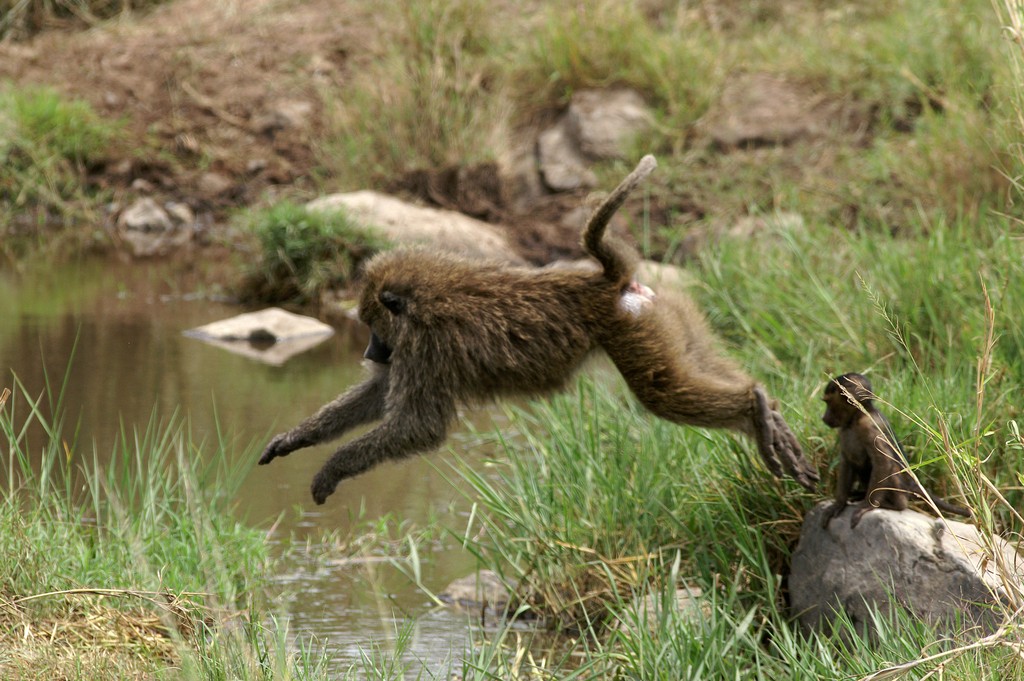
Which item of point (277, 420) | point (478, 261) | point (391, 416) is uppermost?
point (478, 261)

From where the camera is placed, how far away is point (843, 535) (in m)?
4.11

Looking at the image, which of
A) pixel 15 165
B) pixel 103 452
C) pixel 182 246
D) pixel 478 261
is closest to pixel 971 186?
pixel 478 261

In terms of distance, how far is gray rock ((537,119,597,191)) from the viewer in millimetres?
11090

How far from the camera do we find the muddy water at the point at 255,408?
4809mm

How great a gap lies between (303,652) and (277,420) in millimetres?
3157

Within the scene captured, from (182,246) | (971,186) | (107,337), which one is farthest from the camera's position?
(182,246)

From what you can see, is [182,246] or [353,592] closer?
[353,592]

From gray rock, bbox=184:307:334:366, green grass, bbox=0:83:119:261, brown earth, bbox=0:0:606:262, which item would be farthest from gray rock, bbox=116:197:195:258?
gray rock, bbox=184:307:334:366

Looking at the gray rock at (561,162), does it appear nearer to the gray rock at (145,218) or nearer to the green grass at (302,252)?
the green grass at (302,252)

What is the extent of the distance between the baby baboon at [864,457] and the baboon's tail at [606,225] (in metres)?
0.83

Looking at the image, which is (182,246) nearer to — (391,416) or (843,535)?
(391,416)

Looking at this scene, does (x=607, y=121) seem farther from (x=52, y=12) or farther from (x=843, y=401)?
(x=52, y=12)

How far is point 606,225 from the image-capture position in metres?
4.31

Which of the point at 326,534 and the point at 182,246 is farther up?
the point at 326,534
